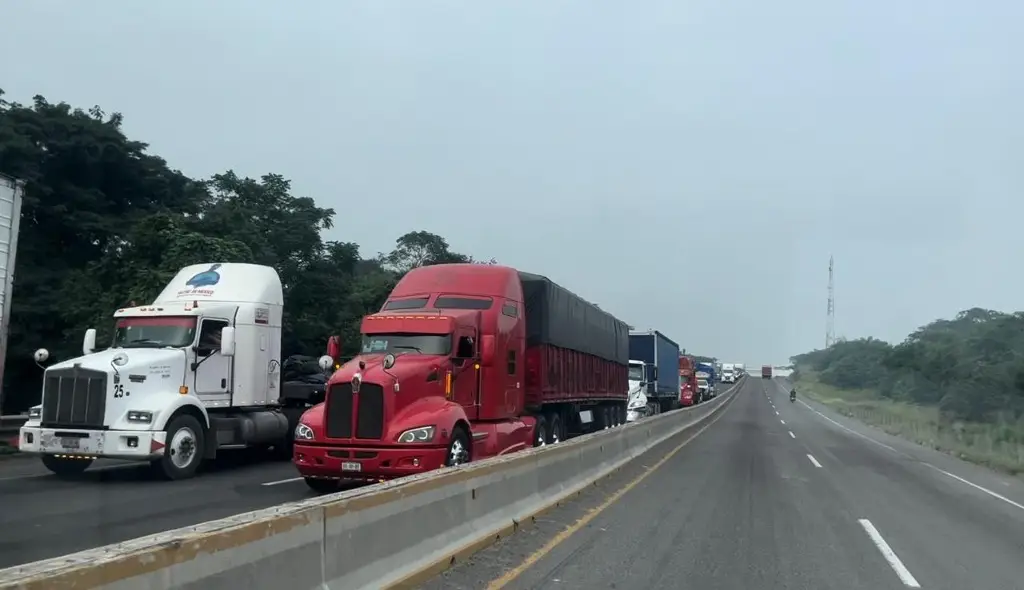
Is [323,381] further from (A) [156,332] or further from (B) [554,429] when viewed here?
(B) [554,429]

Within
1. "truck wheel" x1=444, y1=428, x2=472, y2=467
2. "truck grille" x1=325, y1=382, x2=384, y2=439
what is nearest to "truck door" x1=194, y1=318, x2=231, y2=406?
"truck grille" x1=325, y1=382, x2=384, y2=439

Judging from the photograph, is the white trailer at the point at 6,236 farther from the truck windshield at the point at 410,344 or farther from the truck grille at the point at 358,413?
the truck grille at the point at 358,413

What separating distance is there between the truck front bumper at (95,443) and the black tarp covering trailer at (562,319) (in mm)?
7461

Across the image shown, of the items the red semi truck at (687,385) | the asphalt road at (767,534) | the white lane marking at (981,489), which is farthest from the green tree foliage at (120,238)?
the red semi truck at (687,385)

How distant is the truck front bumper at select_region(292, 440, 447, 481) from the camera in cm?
1245

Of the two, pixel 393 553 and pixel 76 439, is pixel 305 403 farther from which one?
pixel 393 553

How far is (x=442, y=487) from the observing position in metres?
8.27

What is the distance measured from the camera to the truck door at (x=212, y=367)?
51.5ft

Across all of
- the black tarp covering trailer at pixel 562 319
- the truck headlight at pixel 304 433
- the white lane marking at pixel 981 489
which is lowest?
the white lane marking at pixel 981 489

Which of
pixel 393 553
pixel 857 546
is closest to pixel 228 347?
pixel 393 553

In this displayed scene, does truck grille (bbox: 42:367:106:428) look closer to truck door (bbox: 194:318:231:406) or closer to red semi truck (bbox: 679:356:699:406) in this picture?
truck door (bbox: 194:318:231:406)

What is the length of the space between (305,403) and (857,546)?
12.5m

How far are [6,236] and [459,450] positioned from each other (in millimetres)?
10219

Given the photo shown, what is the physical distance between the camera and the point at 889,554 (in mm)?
9625
